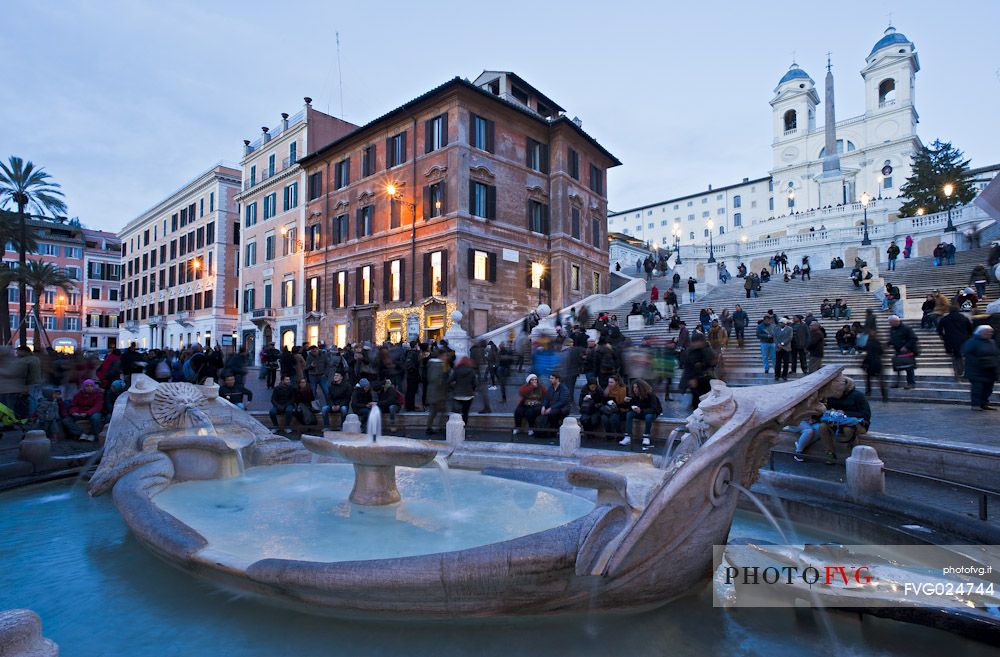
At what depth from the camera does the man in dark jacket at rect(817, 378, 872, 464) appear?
278 inches

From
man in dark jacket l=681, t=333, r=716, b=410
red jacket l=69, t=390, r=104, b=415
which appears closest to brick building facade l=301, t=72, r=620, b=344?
red jacket l=69, t=390, r=104, b=415

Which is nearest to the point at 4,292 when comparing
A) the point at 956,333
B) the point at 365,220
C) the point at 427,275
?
the point at 365,220

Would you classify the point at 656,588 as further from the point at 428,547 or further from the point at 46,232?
the point at 46,232

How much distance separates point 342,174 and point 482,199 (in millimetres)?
10084

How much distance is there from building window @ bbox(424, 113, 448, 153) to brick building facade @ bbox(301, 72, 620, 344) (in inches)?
2.5

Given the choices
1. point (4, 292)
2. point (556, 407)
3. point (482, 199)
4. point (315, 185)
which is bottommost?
point (556, 407)

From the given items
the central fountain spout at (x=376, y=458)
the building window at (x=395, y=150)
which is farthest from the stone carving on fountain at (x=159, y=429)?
the building window at (x=395, y=150)

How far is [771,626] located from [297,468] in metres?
5.85

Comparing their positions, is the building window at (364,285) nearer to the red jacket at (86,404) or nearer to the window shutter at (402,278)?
the window shutter at (402,278)

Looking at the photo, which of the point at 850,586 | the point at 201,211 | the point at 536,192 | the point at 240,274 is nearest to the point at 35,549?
the point at 850,586

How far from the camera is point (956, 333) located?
11289 mm

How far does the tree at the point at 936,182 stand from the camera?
43.4 meters

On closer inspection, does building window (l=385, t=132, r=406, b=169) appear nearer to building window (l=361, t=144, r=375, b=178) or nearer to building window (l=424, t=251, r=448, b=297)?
building window (l=361, t=144, r=375, b=178)

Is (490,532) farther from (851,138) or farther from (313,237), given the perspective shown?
(851,138)
